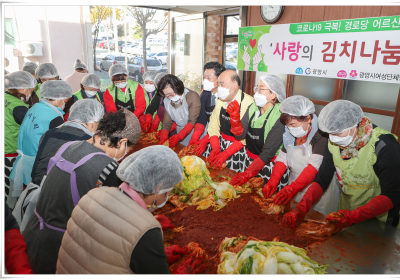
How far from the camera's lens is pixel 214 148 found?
10.4ft

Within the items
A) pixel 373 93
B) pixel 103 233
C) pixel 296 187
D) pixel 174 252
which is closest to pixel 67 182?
pixel 103 233

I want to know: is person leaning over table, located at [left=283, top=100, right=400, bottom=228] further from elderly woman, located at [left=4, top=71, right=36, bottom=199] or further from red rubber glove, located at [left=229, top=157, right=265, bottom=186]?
elderly woman, located at [left=4, top=71, right=36, bottom=199]

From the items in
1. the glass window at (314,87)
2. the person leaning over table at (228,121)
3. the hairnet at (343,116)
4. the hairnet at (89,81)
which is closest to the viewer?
the hairnet at (343,116)

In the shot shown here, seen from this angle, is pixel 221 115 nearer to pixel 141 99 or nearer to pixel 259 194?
pixel 259 194

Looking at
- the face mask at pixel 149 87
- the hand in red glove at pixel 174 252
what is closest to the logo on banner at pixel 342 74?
the face mask at pixel 149 87

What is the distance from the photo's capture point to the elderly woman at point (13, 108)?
3.02 metres

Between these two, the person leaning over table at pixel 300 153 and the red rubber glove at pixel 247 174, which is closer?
the person leaning over table at pixel 300 153

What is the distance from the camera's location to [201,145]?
10.9ft

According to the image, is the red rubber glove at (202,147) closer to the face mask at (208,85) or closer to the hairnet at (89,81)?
the face mask at (208,85)

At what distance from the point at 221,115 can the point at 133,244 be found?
7.75 feet

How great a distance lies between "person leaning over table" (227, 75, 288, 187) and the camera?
8.45 feet

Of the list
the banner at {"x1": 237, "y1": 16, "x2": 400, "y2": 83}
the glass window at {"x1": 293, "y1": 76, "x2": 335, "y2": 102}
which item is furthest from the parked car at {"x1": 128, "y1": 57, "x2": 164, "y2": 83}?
the glass window at {"x1": 293, "y1": 76, "x2": 335, "y2": 102}

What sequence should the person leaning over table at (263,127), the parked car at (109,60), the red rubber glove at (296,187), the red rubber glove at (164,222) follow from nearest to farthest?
1. the red rubber glove at (164,222)
2. the red rubber glove at (296,187)
3. the person leaning over table at (263,127)
4. the parked car at (109,60)

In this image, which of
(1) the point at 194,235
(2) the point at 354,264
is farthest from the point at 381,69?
(1) the point at 194,235
